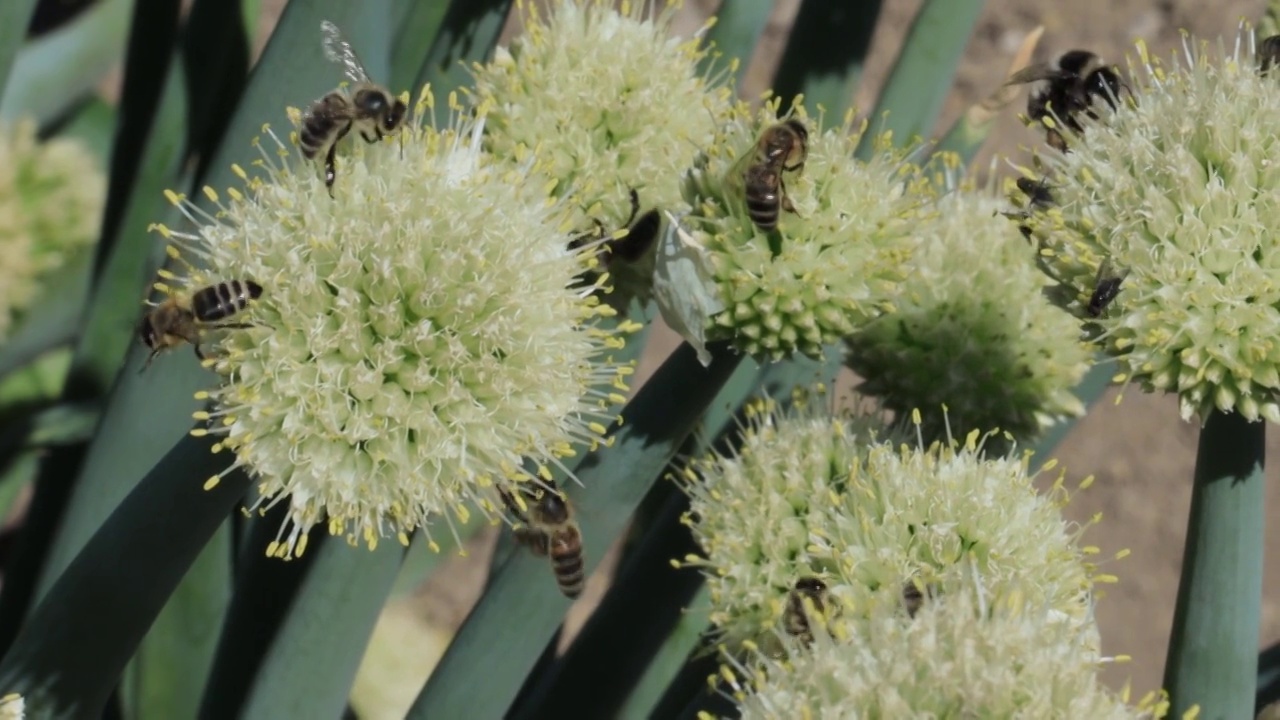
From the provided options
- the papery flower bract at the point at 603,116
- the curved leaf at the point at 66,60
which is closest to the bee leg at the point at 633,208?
the papery flower bract at the point at 603,116

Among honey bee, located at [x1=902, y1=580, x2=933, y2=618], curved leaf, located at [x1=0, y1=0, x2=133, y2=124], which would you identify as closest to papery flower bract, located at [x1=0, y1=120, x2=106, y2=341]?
curved leaf, located at [x1=0, y1=0, x2=133, y2=124]

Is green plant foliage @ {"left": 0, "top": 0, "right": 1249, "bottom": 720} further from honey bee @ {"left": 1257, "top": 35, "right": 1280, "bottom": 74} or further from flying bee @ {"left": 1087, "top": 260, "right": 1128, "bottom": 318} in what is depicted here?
honey bee @ {"left": 1257, "top": 35, "right": 1280, "bottom": 74}

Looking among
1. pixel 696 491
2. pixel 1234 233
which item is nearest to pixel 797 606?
pixel 696 491

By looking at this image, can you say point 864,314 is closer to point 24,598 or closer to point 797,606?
point 797,606

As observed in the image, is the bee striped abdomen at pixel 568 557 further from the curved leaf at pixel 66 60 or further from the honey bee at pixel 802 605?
the curved leaf at pixel 66 60

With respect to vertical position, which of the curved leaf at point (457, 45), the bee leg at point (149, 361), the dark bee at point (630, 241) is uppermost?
the curved leaf at point (457, 45)

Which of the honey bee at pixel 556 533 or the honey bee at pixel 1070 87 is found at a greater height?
the honey bee at pixel 1070 87
